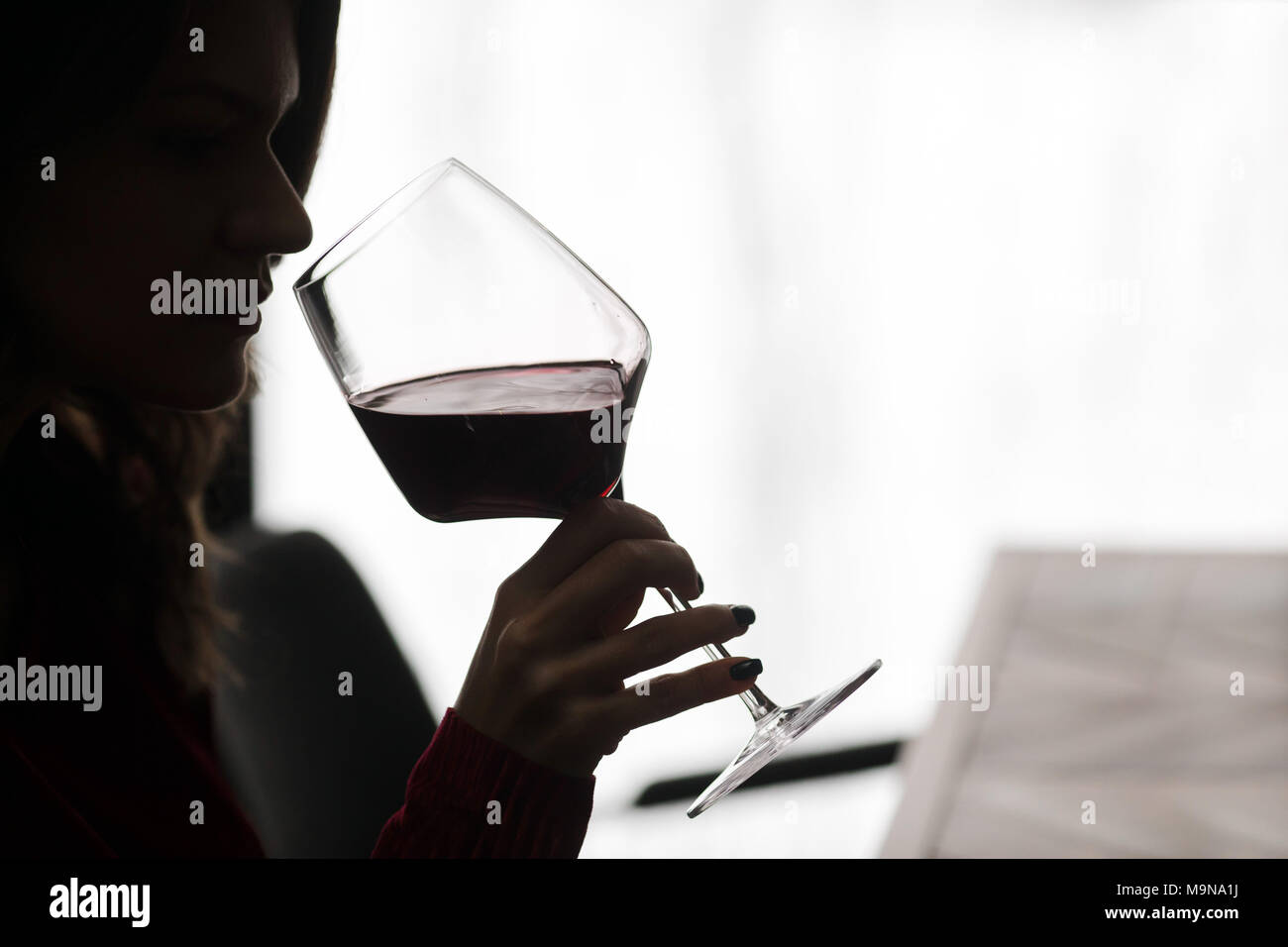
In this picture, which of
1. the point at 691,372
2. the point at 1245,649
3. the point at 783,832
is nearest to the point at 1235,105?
the point at 691,372

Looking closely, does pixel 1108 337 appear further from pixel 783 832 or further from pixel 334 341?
pixel 334 341

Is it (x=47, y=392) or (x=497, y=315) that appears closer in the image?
(x=497, y=315)

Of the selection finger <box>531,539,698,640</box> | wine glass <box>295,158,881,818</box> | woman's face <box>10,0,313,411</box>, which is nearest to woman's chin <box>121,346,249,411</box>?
woman's face <box>10,0,313,411</box>

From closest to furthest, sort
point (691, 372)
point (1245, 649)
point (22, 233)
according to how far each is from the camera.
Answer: point (22, 233)
point (1245, 649)
point (691, 372)

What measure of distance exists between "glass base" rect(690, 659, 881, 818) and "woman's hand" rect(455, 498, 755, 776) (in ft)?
0.10

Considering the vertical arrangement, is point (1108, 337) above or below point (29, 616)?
above

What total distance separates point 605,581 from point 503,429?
0.08 m

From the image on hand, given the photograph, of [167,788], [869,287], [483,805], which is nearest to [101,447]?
[167,788]

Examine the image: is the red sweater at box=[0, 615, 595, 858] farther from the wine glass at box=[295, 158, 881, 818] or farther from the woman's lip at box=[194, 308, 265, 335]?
the woman's lip at box=[194, 308, 265, 335]

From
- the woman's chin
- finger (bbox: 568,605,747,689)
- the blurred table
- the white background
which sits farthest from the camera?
the white background

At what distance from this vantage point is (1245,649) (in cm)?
129

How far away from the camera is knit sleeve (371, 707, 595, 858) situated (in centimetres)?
54

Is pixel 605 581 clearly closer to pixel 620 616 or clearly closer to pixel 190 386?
pixel 620 616
